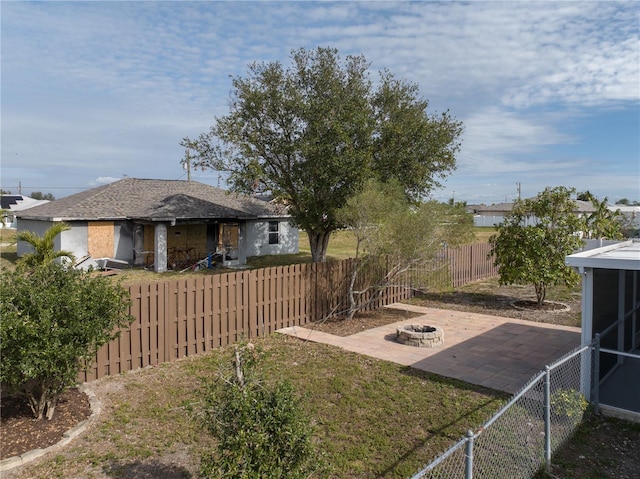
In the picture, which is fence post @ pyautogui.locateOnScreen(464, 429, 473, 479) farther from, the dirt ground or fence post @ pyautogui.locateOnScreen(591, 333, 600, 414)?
fence post @ pyautogui.locateOnScreen(591, 333, 600, 414)

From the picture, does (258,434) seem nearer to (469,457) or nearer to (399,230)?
(469,457)

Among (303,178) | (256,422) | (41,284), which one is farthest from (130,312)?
(303,178)

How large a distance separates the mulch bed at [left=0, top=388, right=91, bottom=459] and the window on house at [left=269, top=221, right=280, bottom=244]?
20.2 m

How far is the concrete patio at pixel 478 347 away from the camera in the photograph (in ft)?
24.4

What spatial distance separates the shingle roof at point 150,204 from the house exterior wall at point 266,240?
0.93 metres

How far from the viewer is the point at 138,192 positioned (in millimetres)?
24625

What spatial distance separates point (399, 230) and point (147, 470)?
7238 mm

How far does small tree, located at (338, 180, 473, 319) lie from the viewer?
10.3 m

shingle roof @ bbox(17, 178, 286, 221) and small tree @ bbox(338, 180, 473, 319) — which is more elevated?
shingle roof @ bbox(17, 178, 286, 221)

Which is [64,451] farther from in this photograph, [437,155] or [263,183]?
[437,155]

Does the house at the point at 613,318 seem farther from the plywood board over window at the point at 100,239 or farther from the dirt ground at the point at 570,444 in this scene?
the plywood board over window at the point at 100,239

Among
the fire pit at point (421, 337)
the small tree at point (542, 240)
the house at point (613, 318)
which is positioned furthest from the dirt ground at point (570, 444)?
the small tree at point (542, 240)

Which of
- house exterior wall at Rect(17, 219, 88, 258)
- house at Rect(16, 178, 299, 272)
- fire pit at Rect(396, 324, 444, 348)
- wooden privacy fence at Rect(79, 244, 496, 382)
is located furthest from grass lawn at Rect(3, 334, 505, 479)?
house exterior wall at Rect(17, 219, 88, 258)

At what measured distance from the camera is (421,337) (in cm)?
887
